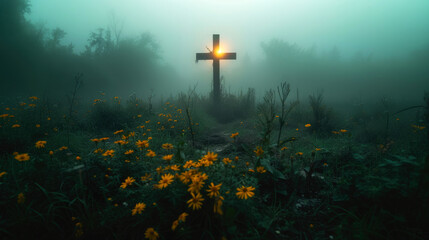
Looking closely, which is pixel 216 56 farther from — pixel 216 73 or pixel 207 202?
pixel 207 202

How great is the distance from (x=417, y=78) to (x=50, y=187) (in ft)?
72.5

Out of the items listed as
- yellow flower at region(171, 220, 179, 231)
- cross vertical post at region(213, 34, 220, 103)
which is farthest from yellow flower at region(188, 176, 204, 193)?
cross vertical post at region(213, 34, 220, 103)

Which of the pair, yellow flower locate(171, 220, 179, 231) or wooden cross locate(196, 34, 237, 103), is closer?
yellow flower locate(171, 220, 179, 231)

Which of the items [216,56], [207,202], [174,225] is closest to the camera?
[174,225]

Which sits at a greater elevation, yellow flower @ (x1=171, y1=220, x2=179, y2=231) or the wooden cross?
the wooden cross

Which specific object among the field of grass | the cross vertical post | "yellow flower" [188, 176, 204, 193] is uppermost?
the cross vertical post

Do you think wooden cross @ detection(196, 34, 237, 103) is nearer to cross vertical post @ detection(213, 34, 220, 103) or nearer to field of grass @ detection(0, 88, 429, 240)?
cross vertical post @ detection(213, 34, 220, 103)

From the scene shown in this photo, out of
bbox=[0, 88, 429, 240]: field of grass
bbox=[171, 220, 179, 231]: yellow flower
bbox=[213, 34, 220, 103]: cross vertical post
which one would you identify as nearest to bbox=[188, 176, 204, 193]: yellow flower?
bbox=[0, 88, 429, 240]: field of grass

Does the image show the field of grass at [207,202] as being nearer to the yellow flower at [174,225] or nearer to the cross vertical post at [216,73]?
the yellow flower at [174,225]

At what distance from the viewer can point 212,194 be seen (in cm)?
120

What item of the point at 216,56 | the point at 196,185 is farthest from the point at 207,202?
the point at 216,56

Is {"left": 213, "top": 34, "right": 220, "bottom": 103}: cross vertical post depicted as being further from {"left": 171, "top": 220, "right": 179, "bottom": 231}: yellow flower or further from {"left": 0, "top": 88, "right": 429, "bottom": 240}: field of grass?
{"left": 171, "top": 220, "right": 179, "bottom": 231}: yellow flower

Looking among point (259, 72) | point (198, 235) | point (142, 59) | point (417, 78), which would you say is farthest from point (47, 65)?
point (417, 78)

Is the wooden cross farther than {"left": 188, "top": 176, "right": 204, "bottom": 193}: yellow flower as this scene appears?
Yes
